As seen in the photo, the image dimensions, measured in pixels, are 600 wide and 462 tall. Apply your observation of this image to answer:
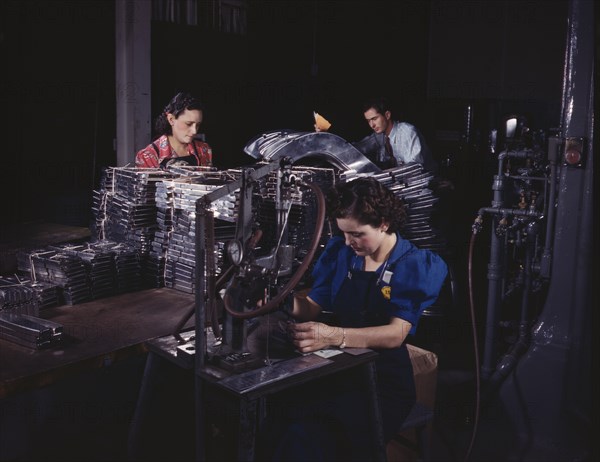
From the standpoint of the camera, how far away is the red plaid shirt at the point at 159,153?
15.1 feet

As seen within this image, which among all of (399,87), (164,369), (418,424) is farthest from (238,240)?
(399,87)

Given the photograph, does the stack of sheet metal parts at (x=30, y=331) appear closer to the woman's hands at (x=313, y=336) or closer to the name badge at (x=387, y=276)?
the woman's hands at (x=313, y=336)

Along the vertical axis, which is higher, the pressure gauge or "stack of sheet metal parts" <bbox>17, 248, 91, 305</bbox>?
the pressure gauge

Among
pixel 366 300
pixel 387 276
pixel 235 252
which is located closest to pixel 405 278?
pixel 387 276

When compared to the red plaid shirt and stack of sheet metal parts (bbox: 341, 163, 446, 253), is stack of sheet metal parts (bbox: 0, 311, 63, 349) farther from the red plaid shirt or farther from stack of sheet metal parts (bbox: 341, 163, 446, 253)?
the red plaid shirt

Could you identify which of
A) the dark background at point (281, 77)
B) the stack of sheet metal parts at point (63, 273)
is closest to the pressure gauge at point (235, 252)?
the stack of sheet metal parts at point (63, 273)

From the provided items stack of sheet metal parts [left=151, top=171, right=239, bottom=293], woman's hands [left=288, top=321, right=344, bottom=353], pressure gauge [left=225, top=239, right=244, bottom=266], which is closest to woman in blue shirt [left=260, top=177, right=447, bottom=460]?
woman's hands [left=288, top=321, right=344, bottom=353]

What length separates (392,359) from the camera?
263cm

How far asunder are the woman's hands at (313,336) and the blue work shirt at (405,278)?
32 centimetres

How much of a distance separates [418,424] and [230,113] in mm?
5111

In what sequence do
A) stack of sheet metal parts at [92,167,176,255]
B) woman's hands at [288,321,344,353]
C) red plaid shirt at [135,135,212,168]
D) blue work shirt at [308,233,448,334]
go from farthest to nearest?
red plaid shirt at [135,135,212,168], stack of sheet metal parts at [92,167,176,255], blue work shirt at [308,233,448,334], woman's hands at [288,321,344,353]

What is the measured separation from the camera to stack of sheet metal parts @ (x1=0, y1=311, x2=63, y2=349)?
2402 mm

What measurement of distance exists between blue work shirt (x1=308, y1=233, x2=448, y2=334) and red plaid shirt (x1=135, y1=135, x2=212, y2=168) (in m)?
2.09

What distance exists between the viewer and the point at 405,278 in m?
2.63
